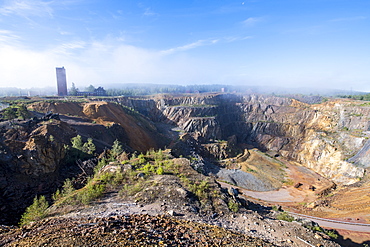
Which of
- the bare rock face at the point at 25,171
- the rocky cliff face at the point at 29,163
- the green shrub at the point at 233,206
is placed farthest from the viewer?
the rocky cliff face at the point at 29,163

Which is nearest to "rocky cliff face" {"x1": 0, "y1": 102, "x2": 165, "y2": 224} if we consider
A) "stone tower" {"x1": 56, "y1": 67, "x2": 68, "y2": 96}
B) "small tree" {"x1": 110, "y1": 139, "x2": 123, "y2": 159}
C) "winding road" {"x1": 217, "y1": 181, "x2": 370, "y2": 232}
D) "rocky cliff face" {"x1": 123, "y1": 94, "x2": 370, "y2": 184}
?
"small tree" {"x1": 110, "y1": 139, "x2": 123, "y2": 159}

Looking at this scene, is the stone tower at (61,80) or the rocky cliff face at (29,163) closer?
the rocky cliff face at (29,163)

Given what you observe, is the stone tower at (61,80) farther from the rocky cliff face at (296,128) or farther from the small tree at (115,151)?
the small tree at (115,151)

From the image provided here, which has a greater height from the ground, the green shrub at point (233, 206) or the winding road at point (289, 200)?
the green shrub at point (233, 206)

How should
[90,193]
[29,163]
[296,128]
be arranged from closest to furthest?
[90,193] < [29,163] < [296,128]

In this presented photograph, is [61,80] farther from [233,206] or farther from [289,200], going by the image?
[233,206]

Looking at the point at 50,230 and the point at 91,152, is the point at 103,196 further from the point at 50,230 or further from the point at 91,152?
the point at 91,152

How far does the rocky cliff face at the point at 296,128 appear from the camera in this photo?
3675cm

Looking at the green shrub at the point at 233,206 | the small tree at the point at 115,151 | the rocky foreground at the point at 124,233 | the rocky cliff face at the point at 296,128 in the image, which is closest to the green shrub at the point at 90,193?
the rocky foreground at the point at 124,233

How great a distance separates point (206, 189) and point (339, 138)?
42.9m

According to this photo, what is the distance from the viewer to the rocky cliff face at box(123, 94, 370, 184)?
36.8m

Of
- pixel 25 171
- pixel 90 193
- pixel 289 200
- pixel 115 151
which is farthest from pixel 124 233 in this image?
pixel 289 200

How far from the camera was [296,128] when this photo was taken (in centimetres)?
5612

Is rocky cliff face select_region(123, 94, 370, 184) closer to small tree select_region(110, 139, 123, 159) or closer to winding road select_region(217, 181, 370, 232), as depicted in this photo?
winding road select_region(217, 181, 370, 232)
